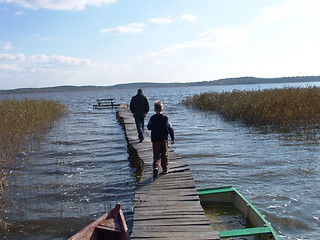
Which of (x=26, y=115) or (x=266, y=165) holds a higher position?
(x=26, y=115)

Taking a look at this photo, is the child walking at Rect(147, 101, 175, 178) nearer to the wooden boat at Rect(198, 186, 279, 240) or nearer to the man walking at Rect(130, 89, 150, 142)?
the wooden boat at Rect(198, 186, 279, 240)

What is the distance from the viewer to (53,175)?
35.7 ft

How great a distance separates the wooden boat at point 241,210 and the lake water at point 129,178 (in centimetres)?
78

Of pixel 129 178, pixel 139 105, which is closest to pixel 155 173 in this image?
pixel 129 178

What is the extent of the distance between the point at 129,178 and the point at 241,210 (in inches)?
169

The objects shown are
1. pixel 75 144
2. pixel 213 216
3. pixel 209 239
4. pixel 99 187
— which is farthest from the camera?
pixel 75 144

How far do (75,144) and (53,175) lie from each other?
19.8ft

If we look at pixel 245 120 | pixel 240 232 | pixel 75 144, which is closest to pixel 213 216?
pixel 240 232

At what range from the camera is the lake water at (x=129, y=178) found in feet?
24.1

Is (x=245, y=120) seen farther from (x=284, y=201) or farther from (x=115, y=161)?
(x=284, y=201)

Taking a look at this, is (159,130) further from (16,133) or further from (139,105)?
(16,133)

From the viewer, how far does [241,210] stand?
7086 millimetres

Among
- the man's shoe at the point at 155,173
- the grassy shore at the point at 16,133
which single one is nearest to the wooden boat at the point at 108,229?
the man's shoe at the point at 155,173

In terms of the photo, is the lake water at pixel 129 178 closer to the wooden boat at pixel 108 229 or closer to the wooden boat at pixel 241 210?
the wooden boat at pixel 241 210
